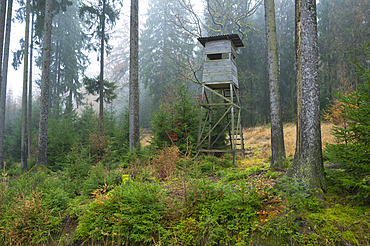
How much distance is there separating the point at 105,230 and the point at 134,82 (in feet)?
25.3

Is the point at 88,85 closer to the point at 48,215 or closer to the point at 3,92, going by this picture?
the point at 3,92

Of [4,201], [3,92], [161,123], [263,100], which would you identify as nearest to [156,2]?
[263,100]

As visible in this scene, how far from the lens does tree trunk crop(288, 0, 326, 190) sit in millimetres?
3816

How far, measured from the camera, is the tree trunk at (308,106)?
3.82m

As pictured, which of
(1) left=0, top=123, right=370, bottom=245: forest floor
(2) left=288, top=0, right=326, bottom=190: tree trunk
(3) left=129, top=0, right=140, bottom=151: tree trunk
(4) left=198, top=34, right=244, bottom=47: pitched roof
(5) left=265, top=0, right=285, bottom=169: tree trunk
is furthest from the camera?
(3) left=129, top=0, right=140, bottom=151: tree trunk

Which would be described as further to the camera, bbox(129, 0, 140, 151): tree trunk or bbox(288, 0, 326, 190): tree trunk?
bbox(129, 0, 140, 151): tree trunk

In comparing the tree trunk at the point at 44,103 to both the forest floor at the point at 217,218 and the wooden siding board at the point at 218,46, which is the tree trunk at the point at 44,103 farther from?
the wooden siding board at the point at 218,46

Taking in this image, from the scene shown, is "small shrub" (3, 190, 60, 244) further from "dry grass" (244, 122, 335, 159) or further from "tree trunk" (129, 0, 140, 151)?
"dry grass" (244, 122, 335, 159)

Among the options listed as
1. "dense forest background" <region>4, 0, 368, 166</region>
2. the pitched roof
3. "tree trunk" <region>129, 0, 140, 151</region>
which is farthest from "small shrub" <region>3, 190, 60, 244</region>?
"dense forest background" <region>4, 0, 368, 166</region>

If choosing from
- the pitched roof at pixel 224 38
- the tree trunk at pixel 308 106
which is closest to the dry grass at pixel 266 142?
the tree trunk at pixel 308 106

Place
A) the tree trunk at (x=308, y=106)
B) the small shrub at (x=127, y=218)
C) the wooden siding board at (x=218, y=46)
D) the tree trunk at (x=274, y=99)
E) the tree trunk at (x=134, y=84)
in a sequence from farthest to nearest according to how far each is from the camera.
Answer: the tree trunk at (x=134, y=84) → the wooden siding board at (x=218, y=46) → the tree trunk at (x=274, y=99) → the tree trunk at (x=308, y=106) → the small shrub at (x=127, y=218)

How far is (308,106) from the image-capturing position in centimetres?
394

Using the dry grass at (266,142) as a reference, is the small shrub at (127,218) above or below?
below

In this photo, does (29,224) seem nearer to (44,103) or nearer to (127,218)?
(127,218)
